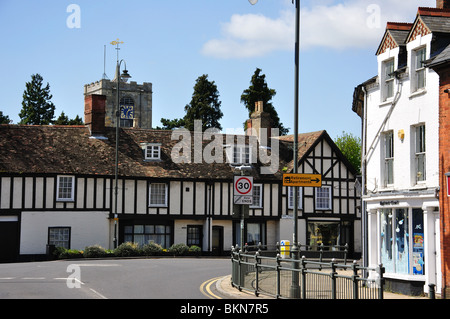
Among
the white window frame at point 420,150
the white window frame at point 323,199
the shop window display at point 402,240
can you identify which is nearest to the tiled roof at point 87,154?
the white window frame at point 323,199

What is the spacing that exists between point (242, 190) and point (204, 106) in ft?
178

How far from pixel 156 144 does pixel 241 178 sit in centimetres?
2473

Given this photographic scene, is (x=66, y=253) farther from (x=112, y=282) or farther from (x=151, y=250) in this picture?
(x=112, y=282)

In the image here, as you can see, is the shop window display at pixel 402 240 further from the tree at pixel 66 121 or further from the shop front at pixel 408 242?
the tree at pixel 66 121

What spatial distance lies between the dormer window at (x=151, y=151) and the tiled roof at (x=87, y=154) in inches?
13.1

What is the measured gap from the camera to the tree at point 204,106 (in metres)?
75.4

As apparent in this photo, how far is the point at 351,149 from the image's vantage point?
74500 mm

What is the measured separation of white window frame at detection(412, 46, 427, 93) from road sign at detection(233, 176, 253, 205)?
6176 millimetres

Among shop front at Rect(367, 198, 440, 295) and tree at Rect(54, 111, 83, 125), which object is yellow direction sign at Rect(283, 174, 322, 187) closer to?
shop front at Rect(367, 198, 440, 295)

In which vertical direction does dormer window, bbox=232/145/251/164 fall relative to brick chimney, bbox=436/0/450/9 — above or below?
below

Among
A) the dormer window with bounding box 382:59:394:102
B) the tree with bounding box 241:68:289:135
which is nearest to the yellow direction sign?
the dormer window with bounding box 382:59:394:102

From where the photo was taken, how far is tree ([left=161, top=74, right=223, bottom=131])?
7538 cm

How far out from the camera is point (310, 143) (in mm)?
47531
